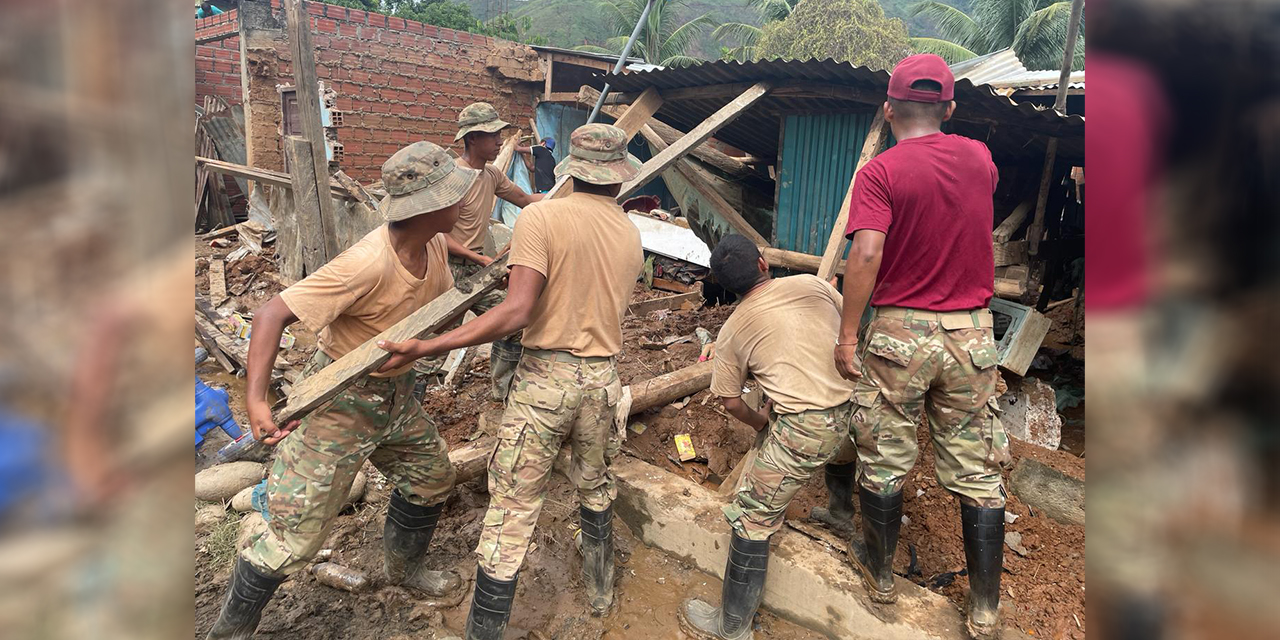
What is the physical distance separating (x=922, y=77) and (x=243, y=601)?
133 inches

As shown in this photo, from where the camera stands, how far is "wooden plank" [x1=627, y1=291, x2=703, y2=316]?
785cm

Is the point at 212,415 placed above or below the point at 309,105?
below

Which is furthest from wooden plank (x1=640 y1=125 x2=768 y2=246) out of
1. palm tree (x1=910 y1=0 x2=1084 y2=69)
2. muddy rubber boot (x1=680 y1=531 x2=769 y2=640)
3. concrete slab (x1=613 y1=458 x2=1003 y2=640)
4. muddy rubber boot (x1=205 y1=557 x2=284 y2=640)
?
palm tree (x1=910 y1=0 x2=1084 y2=69)

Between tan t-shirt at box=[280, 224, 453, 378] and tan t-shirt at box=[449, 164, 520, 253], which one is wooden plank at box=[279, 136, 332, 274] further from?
tan t-shirt at box=[280, 224, 453, 378]

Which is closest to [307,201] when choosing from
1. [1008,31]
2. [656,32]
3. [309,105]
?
[309,105]

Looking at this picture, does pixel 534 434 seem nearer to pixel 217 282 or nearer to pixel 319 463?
pixel 319 463

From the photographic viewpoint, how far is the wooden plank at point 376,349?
241 centimetres

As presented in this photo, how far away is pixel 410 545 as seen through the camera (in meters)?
3.21

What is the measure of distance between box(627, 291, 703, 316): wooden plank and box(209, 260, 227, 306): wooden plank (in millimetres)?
5167

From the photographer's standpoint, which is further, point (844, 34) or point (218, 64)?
point (844, 34)
